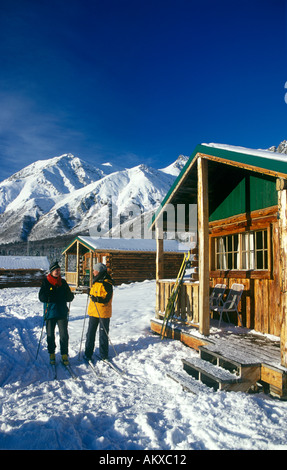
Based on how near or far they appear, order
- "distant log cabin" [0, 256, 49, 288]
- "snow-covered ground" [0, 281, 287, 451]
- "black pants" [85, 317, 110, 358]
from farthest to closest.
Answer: "distant log cabin" [0, 256, 49, 288], "black pants" [85, 317, 110, 358], "snow-covered ground" [0, 281, 287, 451]

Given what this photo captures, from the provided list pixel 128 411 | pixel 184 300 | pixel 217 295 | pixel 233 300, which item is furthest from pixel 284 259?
pixel 217 295

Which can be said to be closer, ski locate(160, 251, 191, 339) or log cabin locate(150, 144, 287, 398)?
log cabin locate(150, 144, 287, 398)

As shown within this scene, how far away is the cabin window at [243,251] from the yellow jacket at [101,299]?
3.40 m

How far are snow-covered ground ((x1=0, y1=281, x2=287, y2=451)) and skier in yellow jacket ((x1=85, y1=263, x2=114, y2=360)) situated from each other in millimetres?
318

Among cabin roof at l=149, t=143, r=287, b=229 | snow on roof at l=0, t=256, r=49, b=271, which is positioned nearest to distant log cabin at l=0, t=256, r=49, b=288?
snow on roof at l=0, t=256, r=49, b=271

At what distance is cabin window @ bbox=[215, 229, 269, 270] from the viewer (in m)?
7.20

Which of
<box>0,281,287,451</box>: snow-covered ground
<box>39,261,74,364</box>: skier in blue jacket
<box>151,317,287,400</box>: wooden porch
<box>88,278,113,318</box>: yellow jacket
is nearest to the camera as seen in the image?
<box>0,281,287,451</box>: snow-covered ground

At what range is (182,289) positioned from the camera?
24.8 ft

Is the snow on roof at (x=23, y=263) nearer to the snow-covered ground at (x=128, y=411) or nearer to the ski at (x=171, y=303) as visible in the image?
the ski at (x=171, y=303)

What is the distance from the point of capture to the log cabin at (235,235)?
566 centimetres

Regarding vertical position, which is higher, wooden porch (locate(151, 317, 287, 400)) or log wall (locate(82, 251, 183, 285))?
log wall (locate(82, 251, 183, 285))

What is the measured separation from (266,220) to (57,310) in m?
4.55

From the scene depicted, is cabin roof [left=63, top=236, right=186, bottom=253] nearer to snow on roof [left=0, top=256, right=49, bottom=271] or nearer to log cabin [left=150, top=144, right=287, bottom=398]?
snow on roof [left=0, top=256, right=49, bottom=271]

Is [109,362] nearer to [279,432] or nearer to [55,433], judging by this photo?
[55,433]
